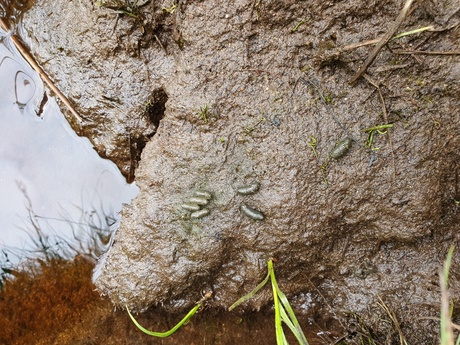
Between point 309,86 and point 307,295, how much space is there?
1762mm

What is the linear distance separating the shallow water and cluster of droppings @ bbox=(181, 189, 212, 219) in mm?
851

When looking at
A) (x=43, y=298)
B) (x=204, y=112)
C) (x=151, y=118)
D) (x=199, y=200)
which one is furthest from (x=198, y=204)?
(x=43, y=298)

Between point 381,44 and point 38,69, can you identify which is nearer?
point 381,44

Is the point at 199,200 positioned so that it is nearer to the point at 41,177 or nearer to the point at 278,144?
the point at 278,144

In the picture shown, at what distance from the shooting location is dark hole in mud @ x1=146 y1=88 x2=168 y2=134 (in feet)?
10.9

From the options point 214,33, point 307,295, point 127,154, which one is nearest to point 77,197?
point 127,154

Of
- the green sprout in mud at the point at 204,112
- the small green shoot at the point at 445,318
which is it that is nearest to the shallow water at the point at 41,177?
the green sprout in mud at the point at 204,112

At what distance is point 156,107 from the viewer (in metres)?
→ 3.39

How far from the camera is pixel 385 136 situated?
2.91m

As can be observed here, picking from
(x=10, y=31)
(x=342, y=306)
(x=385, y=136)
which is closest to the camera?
(x=385, y=136)

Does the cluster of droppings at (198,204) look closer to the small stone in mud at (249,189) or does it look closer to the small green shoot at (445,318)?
the small stone in mud at (249,189)

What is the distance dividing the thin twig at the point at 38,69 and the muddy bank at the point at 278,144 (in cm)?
23

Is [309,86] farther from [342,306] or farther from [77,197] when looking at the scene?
[77,197]

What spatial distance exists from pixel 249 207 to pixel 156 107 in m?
1.14
